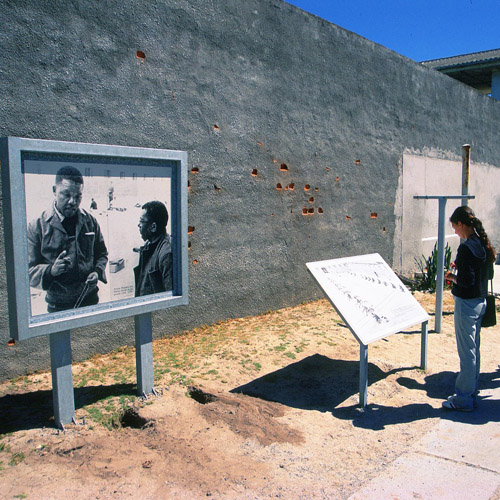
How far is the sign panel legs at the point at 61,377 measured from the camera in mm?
3439

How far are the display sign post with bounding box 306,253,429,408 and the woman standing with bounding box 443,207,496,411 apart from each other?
0.59m

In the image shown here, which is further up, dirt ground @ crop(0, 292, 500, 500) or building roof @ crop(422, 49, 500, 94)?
building roof @ crop(422, 49, 500, 94)

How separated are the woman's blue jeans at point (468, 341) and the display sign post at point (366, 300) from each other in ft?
1.84

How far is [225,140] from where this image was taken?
609cm

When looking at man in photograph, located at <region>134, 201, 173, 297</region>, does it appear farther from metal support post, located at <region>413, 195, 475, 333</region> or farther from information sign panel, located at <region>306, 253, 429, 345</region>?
metal support post, located at <region>413, 195, 475, 333</region>

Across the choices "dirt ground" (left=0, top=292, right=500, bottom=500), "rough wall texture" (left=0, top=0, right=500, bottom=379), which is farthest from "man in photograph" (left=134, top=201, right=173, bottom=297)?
"rough wall texture" (left=0, top=0, right=500, bottom=379)

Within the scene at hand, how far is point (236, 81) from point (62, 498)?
196 inches

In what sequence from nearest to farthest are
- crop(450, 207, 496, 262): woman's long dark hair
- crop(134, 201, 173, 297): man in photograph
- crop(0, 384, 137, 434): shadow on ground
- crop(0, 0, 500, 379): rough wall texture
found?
crop(0, 384, 137, 434): shadow on ground → crop(134, 201, 173, 297): man in photograph → crop(450, 207, 496, 262): woman's long dark hair → crop(0, 0, 500, 379): rough wall texture

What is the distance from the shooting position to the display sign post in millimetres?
4047

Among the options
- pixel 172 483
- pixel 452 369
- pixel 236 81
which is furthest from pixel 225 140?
pixel 172 483

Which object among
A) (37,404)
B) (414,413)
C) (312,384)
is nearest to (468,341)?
(414,413)

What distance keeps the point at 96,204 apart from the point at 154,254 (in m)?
0.62

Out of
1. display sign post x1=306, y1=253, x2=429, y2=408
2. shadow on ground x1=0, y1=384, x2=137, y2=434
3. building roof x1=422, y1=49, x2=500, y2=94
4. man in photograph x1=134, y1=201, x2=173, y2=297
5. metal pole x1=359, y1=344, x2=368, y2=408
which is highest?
building roof x1=422, y1=49, x2=500, y2=94

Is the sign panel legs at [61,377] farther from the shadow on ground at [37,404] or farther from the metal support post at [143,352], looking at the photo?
the metal support post at [143,352]
